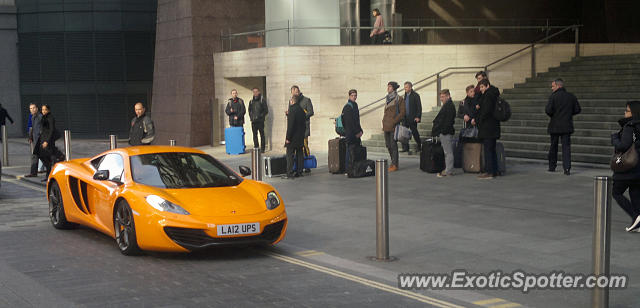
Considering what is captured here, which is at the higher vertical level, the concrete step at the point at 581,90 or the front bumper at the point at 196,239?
the concrete step at the point at 581,90

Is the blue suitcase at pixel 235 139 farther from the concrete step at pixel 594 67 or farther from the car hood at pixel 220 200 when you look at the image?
the car hood at pixel 220 200

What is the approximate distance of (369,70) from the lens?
22188 mm

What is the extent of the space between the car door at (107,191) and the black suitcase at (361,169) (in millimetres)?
6653

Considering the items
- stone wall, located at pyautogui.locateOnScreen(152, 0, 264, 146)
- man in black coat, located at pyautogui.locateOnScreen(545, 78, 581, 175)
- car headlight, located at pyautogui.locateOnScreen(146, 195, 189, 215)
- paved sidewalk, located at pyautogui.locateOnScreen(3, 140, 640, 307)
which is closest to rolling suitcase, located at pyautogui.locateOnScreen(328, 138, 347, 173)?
paved sidewalk, located at pyautogui.locateOnScreen(3, 140, 640, 307)

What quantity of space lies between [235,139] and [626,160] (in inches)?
561

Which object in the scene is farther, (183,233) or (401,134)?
(401,134)

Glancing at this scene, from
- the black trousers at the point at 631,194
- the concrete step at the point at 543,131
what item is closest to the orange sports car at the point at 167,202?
the black trousers at the point at 631,194

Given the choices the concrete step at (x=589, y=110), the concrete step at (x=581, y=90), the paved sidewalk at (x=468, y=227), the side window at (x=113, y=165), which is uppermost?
the concrete step at (x=581, y=90)

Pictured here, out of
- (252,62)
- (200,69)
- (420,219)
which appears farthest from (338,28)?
(420,219)

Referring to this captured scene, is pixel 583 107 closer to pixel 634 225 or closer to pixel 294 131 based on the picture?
pixel 294 131

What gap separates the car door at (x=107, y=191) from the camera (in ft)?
30.3

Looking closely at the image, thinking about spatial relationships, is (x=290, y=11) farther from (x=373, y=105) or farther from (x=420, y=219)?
(x=420, y=219)

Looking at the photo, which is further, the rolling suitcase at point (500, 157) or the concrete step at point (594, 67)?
the concrete step at point (594, 67)

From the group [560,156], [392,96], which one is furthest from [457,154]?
[560,156]
